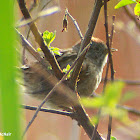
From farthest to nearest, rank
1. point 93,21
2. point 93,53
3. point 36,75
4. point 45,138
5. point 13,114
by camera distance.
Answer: point 45,138 < point 93,53 < point 36,75 < point 93,21 < point 13,114

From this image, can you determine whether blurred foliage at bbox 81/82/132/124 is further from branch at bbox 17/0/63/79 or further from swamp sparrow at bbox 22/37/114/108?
swamp sparrow at bbox 22/37/114/108

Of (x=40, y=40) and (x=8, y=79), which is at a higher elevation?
(x=40, y=40)

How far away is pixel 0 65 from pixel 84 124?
71 centimetres

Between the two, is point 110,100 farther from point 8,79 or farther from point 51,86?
point 51,86

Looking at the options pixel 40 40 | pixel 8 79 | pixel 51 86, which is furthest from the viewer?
pixel 51 86

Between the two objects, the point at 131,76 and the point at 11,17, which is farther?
the point at 131,76

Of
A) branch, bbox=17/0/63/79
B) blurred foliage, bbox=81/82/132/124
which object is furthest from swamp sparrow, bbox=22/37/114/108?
blurred foliage, bbox=81/82/132/124

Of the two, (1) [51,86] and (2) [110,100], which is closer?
(2) [110,100]

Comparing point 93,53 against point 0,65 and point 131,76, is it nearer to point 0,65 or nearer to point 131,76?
point 131,76

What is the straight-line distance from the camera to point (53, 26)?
209 cm

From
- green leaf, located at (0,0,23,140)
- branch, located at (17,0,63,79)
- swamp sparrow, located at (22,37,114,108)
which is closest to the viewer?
green leaf, located at (0,0,23,140)

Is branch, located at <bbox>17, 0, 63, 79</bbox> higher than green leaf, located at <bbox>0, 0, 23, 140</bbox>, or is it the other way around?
branch, located at <bbox>17, 0, 63, 79</bbox>

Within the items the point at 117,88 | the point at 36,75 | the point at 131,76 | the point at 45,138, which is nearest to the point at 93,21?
the point at 117,88

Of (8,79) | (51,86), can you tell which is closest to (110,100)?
(8,79)
